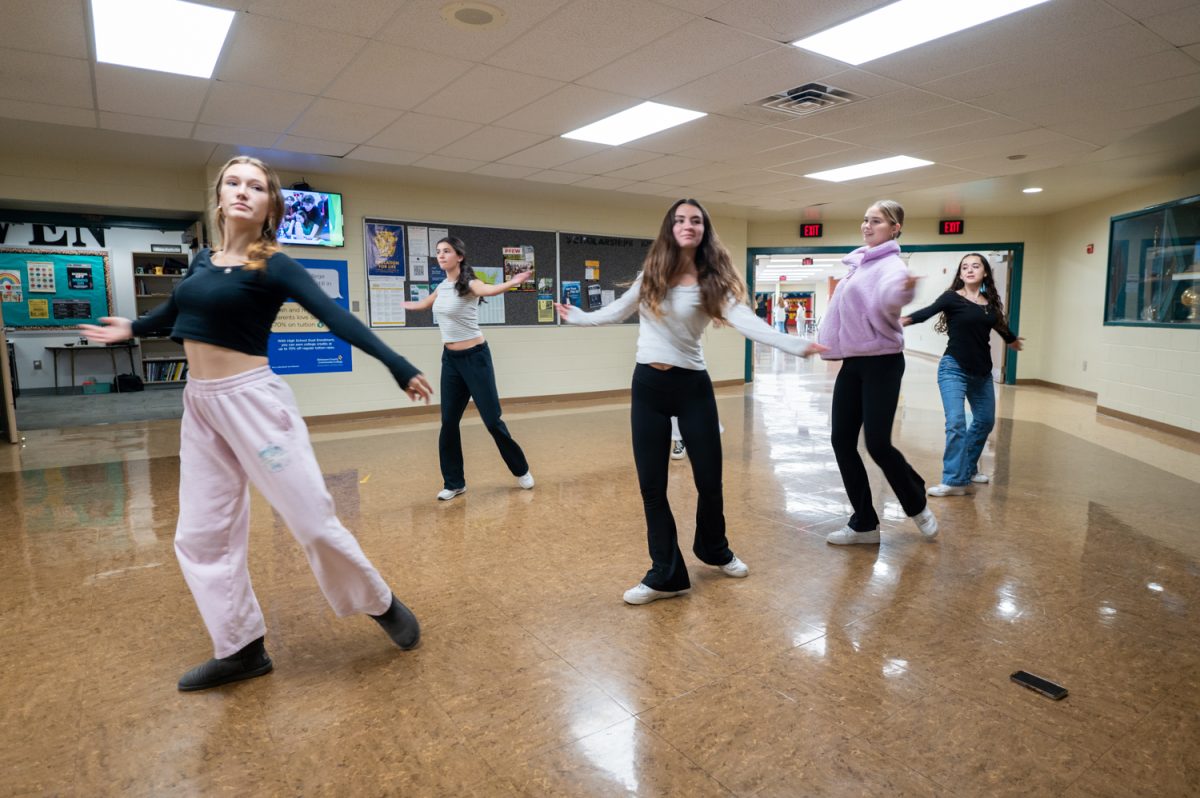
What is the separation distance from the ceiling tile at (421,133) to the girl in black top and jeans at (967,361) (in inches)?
138

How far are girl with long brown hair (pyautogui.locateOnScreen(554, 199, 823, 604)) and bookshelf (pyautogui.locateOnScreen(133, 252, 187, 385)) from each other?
968 cm

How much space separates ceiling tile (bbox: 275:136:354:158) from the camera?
540cm

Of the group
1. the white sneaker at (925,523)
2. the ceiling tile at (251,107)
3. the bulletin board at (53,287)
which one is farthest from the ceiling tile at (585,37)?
the bulletin board at (53,287)

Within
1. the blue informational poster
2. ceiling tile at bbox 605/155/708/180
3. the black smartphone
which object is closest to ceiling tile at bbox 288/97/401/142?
the blue informational poster

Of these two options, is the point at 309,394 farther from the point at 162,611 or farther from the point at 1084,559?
the point at 1084,559

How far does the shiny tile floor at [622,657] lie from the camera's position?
5.26ft

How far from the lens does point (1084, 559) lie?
9.71 ft

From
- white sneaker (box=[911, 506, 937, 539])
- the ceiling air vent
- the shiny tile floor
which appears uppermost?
the ceiling air vent

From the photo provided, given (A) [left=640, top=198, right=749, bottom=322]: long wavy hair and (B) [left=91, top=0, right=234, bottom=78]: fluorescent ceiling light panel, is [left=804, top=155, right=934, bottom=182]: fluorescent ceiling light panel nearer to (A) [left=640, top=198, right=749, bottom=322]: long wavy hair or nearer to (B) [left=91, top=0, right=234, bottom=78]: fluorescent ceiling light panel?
(A) [left=640, top=198, right=749, bottom=322]: long wavy hair

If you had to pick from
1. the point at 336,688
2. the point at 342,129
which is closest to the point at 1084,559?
the point at 336,688

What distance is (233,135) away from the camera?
207 inches

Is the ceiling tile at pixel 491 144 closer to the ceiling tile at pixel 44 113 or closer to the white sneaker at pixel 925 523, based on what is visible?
the ceiling tile at pixel 44 113

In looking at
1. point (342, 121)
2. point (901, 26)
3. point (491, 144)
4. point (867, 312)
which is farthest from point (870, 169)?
point (342, 121)

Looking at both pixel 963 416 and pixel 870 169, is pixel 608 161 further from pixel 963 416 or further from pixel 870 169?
pixel 963 416
